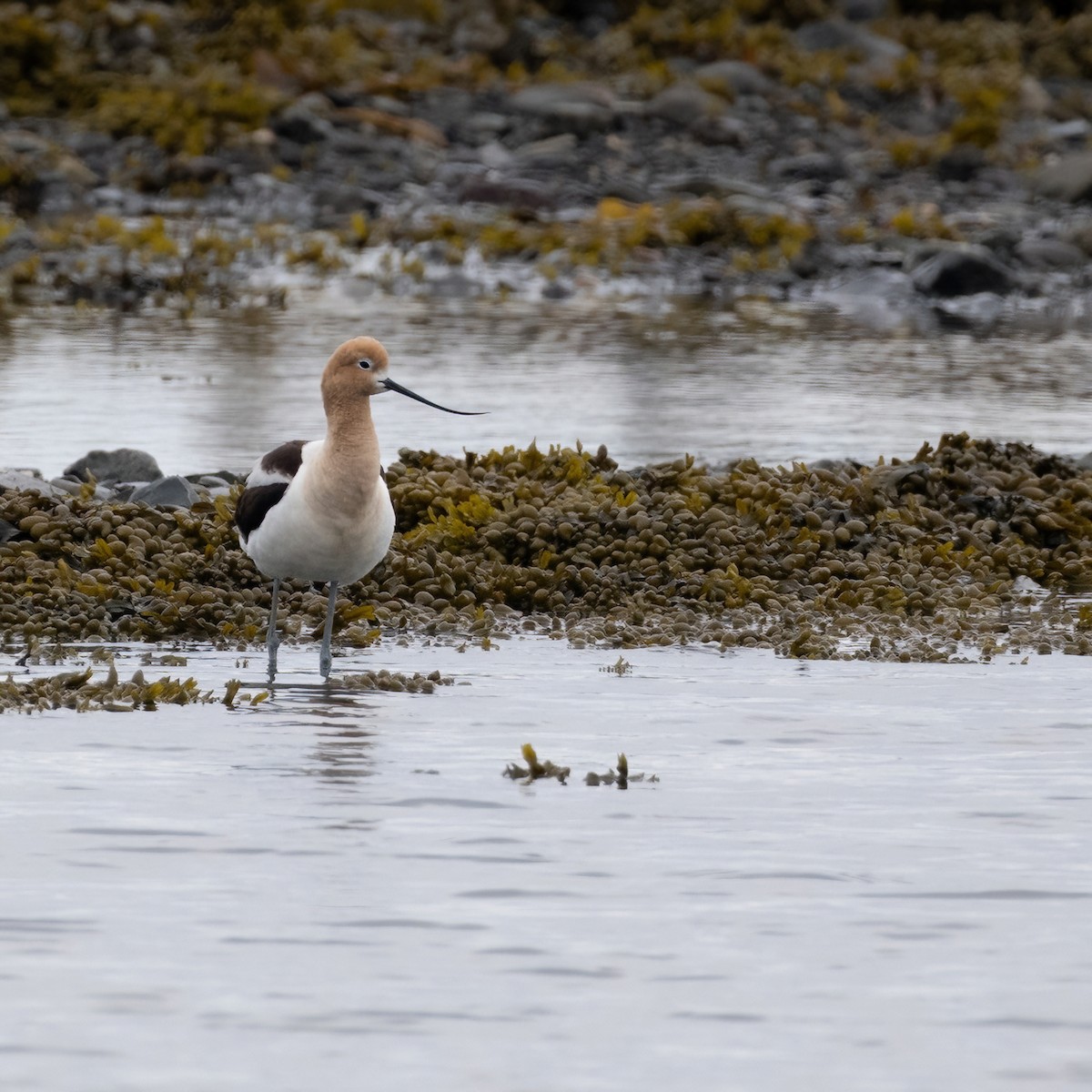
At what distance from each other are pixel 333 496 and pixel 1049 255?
77.6 feet

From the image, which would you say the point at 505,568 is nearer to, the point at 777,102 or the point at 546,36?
the point at 777,102

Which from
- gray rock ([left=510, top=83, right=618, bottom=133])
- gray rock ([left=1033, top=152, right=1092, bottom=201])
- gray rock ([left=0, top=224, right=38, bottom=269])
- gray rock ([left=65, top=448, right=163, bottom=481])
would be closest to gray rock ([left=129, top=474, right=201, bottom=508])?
gray rock ([left=65, top=448, right=163, bottom=481])

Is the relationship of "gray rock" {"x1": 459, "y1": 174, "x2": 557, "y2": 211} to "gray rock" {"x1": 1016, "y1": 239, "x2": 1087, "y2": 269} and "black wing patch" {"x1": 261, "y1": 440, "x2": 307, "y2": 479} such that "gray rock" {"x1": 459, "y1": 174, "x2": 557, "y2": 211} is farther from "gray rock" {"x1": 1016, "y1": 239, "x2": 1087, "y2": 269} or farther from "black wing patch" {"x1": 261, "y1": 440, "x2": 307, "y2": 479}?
"black wing patch" {"x1": 261, "y1": 440, "x2": 307, "y2": 479}

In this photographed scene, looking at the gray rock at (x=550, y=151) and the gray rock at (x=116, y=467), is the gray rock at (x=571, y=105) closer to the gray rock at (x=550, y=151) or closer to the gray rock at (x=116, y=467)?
the gray rock at (x=550, y=151)

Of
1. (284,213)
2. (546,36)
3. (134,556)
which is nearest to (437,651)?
(134,556)

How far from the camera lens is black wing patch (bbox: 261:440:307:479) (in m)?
10.2

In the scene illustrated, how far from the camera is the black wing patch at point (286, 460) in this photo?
10234 mm

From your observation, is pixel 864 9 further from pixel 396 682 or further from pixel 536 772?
pixel 536 772

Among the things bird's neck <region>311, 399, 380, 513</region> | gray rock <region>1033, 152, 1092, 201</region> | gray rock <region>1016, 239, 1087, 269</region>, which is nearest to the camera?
bird's neck <region>311, 399, 380, 513</region>

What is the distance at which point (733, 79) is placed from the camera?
44.0m

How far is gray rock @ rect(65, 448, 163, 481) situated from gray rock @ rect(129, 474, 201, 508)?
1.18 meters

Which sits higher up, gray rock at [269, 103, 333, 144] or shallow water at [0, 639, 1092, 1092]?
gray rock at [269, 103, 333, 144]

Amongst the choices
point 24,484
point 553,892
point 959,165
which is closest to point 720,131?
point 959,165

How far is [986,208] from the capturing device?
1377 inches
